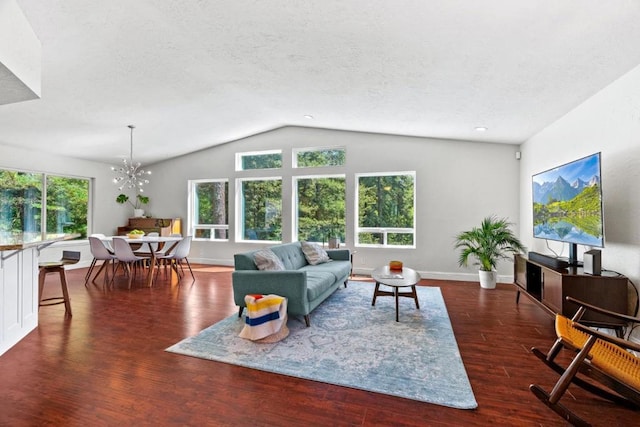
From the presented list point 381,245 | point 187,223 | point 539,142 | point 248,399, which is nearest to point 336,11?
point 248,399

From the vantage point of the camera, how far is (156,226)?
287 inches

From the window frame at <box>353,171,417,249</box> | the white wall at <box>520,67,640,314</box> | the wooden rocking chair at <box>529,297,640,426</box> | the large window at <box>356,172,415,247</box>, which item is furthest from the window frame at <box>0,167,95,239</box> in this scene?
the white wall at <box>520,67,640,314</box>

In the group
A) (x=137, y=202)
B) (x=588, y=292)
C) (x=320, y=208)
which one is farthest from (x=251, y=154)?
(x=588, y=292)

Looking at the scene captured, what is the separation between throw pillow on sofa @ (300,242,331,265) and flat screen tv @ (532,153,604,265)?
9.24 ft

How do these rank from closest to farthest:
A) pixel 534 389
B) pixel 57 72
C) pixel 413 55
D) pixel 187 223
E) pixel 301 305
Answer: pixel 534 389, pixel 413 55, pixel 301 305, pixel 57 72, pixel 187 223

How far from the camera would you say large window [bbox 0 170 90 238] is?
→ 18.1 ft

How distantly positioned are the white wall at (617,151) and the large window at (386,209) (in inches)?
104

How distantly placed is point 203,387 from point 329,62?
3.11 metres

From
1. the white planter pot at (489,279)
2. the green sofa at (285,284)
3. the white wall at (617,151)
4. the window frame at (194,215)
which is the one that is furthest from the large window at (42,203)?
the white wall at (617,151)

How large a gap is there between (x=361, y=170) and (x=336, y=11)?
3824 mm

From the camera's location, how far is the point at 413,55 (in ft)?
9.20

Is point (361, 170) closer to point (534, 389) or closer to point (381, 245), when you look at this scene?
point (381, 245)

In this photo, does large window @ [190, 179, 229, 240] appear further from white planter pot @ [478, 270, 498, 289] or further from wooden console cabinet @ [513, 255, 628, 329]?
Result: wooden console cabinet @ [513, 255, 628, 329]

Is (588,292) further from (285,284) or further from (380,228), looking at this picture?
(380,228)
